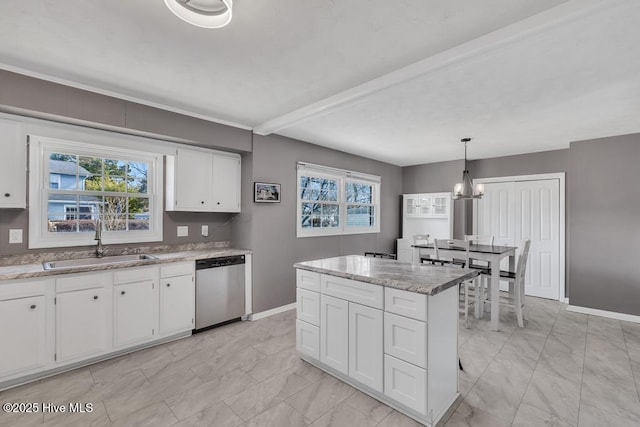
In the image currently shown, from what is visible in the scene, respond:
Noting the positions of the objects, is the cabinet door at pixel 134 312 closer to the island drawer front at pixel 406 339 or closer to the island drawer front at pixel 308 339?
the island drawer front at pixel 308 339

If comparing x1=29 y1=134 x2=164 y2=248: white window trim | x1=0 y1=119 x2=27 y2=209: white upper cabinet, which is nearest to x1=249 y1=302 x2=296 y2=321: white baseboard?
x1=29 y1=134 x2=164 y2=248: white window trim

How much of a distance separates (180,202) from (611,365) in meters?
4.67

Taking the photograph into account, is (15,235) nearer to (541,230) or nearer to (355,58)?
(355,58)

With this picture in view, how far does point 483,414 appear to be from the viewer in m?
2.04

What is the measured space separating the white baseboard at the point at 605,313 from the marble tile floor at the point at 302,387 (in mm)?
740

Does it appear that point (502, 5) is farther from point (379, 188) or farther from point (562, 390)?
point (379, 188)

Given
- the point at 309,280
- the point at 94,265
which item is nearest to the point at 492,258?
the point at 309,280

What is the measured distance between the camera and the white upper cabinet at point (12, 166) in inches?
97.3

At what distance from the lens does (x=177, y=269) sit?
324cm

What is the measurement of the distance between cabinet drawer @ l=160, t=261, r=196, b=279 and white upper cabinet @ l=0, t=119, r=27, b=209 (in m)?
1.27

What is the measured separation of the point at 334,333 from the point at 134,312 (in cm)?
201

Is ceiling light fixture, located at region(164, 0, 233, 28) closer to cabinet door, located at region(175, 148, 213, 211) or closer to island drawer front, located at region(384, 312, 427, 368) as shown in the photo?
island drawer front, located at region(384, 312, 427, 368)

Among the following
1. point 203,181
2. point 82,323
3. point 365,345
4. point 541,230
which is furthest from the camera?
point 541,230

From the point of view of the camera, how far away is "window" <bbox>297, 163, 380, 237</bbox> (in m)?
4.66
